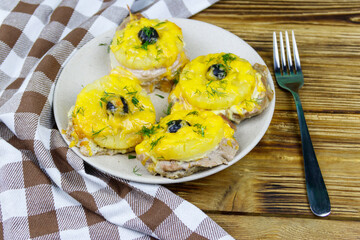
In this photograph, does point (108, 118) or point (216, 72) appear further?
point (216, 72)

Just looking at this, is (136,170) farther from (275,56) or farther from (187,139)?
(275,56)

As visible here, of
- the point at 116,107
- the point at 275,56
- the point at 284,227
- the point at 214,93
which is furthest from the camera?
the point at 275,56

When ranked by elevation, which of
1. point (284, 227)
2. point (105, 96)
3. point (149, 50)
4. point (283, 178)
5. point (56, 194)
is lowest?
point (284, 227)

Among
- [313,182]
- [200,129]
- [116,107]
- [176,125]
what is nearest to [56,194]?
[116,107]

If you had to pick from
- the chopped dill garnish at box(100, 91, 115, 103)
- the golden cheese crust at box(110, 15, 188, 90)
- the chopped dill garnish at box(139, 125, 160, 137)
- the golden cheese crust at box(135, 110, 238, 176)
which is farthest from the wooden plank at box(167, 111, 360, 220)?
the golden cheese crust at box(110, 15, 188, 90)

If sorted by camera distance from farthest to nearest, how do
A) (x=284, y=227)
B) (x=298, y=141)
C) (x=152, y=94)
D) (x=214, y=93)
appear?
(x=152, y=94) → (x=298, y=141) → (x=214, y=93) → (x=284, y=227)

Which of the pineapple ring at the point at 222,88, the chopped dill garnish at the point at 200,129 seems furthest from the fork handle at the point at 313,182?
the chopped dill garnish at the point at 200,129

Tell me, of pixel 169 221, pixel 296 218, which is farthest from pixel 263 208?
pixel 169 221

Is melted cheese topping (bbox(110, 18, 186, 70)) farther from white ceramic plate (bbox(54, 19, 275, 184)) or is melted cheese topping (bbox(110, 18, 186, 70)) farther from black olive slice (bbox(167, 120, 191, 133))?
black olive slice (bbox(167, 120, 191, 133))
